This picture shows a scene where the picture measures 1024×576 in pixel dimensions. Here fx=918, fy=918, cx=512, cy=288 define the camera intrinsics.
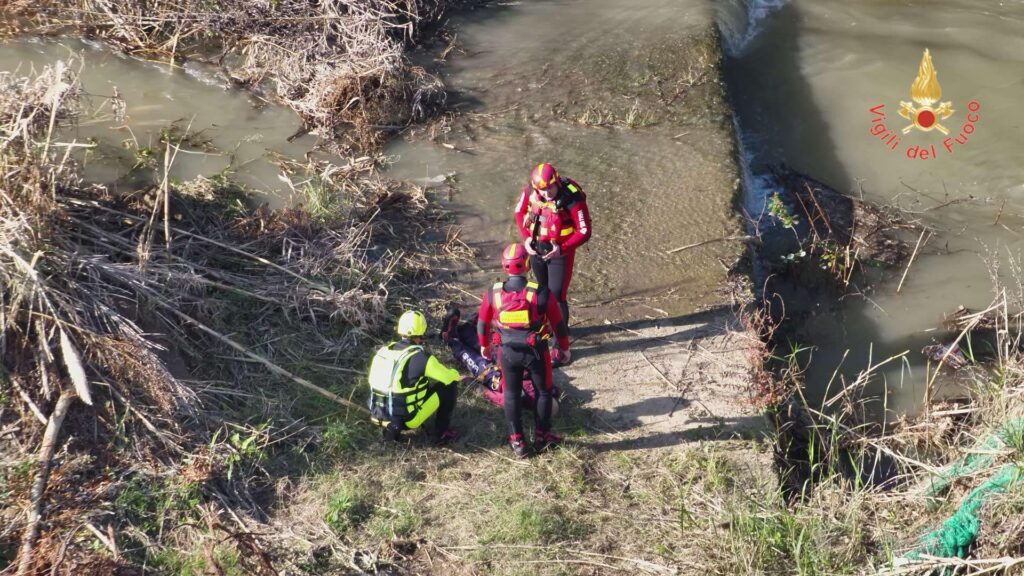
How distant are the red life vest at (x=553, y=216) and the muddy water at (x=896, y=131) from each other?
124 inches

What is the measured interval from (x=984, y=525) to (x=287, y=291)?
5812 millimetres

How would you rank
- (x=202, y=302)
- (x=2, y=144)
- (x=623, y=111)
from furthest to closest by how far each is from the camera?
(x=623, y=111) → (x=202, y=302) → (x=2, y=144)

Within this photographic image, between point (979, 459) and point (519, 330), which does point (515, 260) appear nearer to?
point (519, 330)

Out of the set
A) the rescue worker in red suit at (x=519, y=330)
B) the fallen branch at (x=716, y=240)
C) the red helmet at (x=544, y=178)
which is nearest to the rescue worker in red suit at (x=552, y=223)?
the red helmet at (x=544, y=178)

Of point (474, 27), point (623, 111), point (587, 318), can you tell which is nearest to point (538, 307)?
point (587, 318)

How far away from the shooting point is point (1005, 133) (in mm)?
11703

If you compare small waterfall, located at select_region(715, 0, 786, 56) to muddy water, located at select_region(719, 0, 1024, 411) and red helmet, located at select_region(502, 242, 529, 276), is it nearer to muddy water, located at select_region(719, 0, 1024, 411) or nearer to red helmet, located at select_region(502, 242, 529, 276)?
muddy water, located at select_region(719, 0, 1024, 411)

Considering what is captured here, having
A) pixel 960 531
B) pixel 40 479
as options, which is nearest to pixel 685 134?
pixel 960 531

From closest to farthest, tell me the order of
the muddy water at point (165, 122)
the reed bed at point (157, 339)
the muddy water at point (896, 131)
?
the reed bed at point (157, 339) < the muddy water at point (896, 131) < the muddy water at point (165, 122)

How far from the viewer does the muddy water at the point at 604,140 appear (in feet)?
29.9

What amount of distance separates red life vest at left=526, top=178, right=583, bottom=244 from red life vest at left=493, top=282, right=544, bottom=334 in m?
1.03

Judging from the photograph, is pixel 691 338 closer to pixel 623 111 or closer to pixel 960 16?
pixel 623 111

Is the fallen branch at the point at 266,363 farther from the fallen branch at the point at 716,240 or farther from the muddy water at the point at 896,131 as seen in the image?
the muddy water at the point at 896,131

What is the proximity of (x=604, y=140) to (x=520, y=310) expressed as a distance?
4.65m
